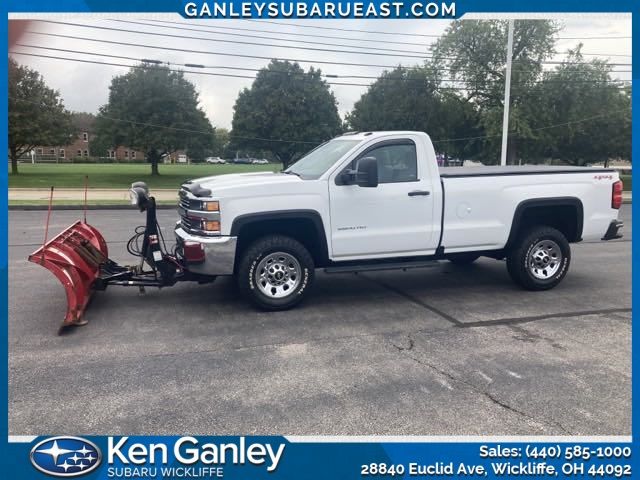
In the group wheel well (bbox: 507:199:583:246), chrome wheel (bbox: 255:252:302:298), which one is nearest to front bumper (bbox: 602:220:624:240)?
wheel well (bbox: 507:199:583:246)

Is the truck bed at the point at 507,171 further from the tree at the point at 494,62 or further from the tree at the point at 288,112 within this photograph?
the tree at the point at 288,112

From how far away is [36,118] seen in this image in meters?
37.1

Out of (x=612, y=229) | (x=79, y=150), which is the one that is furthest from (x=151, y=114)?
(x=612, y=229)

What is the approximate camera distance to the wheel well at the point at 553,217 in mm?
6543

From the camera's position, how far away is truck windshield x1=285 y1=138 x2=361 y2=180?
601 cm

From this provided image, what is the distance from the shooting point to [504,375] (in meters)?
4.15

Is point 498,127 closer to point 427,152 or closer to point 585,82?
point 585,82

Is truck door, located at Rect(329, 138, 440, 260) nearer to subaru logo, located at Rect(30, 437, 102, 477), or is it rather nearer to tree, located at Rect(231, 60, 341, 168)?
subaru logo, located at Rect(30, 437, 102, 477)

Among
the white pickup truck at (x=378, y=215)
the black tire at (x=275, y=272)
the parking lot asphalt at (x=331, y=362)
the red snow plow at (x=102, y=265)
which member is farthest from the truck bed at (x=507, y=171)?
the red snow plow at (x=102, y=265)

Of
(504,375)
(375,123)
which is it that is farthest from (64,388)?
(375,123)

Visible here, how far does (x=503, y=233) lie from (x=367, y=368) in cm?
316

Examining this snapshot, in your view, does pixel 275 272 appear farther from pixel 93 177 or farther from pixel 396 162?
pixel 93 177

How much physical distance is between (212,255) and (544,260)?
171 inches

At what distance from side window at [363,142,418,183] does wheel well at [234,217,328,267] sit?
98cm
